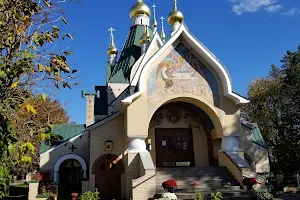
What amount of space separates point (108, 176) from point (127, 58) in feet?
37.3

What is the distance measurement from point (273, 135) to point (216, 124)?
14322 mm

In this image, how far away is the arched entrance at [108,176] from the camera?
1298cm

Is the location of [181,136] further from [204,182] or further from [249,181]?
[249,181]

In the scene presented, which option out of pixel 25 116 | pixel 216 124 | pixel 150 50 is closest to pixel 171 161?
pixel 216 124

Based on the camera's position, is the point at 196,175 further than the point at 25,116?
Yes

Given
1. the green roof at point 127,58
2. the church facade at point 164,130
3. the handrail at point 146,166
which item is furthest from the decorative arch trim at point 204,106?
the green roof at point 127,58

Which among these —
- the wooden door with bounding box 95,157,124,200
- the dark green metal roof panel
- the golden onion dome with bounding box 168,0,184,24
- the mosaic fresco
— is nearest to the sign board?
the wooden door with bounding box 95,157,124,200

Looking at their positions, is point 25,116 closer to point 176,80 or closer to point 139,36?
point 176,80

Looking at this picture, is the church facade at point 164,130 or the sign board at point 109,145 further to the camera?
the sign board at point 109,145

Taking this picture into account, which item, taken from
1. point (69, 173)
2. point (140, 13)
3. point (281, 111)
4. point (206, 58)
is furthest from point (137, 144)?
point (140, 13)

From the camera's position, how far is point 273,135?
24.7 metres

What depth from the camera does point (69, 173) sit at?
1576 centimetres

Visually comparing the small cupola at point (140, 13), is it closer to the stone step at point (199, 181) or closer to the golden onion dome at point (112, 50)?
the golden onion dome at point (112, 50)

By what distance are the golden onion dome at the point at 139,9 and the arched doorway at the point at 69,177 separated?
585 inches
